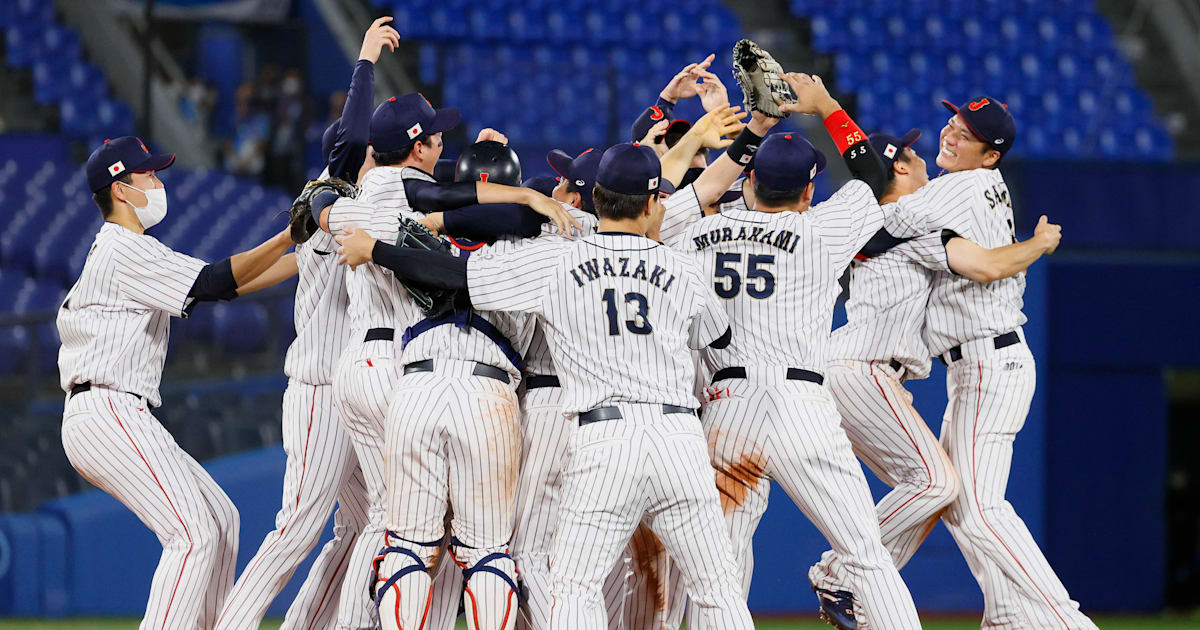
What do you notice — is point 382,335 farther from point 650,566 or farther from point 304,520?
point 650,566

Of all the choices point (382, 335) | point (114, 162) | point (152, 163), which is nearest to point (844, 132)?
point (382, 335)

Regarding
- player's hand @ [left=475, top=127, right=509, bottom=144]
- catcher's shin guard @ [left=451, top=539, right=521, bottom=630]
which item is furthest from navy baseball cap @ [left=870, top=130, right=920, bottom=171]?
catcher's shin guard @ [left=451, top=539, right=521, bottom=630]

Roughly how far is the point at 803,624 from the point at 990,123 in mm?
3750

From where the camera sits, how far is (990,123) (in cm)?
553

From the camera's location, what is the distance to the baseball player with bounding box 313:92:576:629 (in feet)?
15.8

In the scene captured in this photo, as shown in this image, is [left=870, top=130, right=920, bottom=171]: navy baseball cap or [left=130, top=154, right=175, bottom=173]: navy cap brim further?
[left=870, top=130, right=920, bottom=171]: navy baseball cap

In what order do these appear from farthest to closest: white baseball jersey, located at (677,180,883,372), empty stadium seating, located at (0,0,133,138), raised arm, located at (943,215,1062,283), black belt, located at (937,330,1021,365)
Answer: empty stadium seating, located at (0,0,133,138)
black belt, located at (937,330,1021,365)
raised arm, located at (943,215,1062,283)
white baseball jersey, located at (677,180,883,372)

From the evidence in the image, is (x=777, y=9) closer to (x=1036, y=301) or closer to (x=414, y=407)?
(x=1036, y=301)

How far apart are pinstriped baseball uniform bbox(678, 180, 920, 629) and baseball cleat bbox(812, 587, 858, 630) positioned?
65 centimetres

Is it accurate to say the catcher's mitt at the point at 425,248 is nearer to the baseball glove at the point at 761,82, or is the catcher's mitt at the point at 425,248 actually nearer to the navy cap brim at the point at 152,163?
the navy cap brim at the point at 152,163

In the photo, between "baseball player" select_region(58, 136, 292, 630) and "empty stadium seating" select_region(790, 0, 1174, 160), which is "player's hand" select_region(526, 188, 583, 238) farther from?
"empty stadium seating" select_region(790, 0, 1174, 160)

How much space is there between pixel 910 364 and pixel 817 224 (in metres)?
1.20

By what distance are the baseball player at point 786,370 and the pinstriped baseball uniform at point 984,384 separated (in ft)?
2.22

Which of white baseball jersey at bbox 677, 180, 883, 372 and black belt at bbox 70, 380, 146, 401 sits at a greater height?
white baseball jersey at bbox 677, 180, 883, 372
